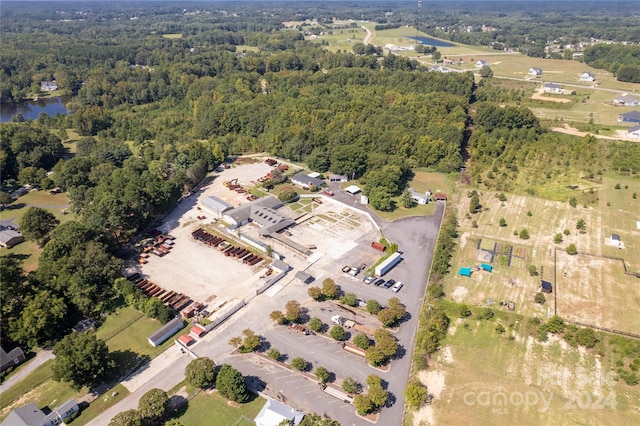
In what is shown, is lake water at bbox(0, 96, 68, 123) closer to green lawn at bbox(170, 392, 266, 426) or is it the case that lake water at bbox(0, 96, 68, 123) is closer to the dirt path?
green lawn at bbox(170, 392, 266, 426)

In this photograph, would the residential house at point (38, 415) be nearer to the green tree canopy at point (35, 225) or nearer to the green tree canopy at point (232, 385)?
the green tree canopy at point (232, 385)

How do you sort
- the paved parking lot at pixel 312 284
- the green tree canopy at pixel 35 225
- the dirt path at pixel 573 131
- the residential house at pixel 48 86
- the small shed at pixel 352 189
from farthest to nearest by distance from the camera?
1. the residential house at pixel 48 86
2. the dirt path at pixel 573 131
3. the small shed at pixel 352 189
4. the green tree canopy at pixel 35 225
5. the paved parking lot at pixel 312 284

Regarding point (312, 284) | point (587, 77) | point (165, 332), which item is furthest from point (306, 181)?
point (587, 77)

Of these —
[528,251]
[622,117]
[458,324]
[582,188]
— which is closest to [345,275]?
[458,324]

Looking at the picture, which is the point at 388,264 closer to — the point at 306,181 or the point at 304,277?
the point at 304,277

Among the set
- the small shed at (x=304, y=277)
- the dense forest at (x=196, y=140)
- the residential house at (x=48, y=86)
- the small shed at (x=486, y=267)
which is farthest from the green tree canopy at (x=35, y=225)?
the residential house at (x=48, y=86)
